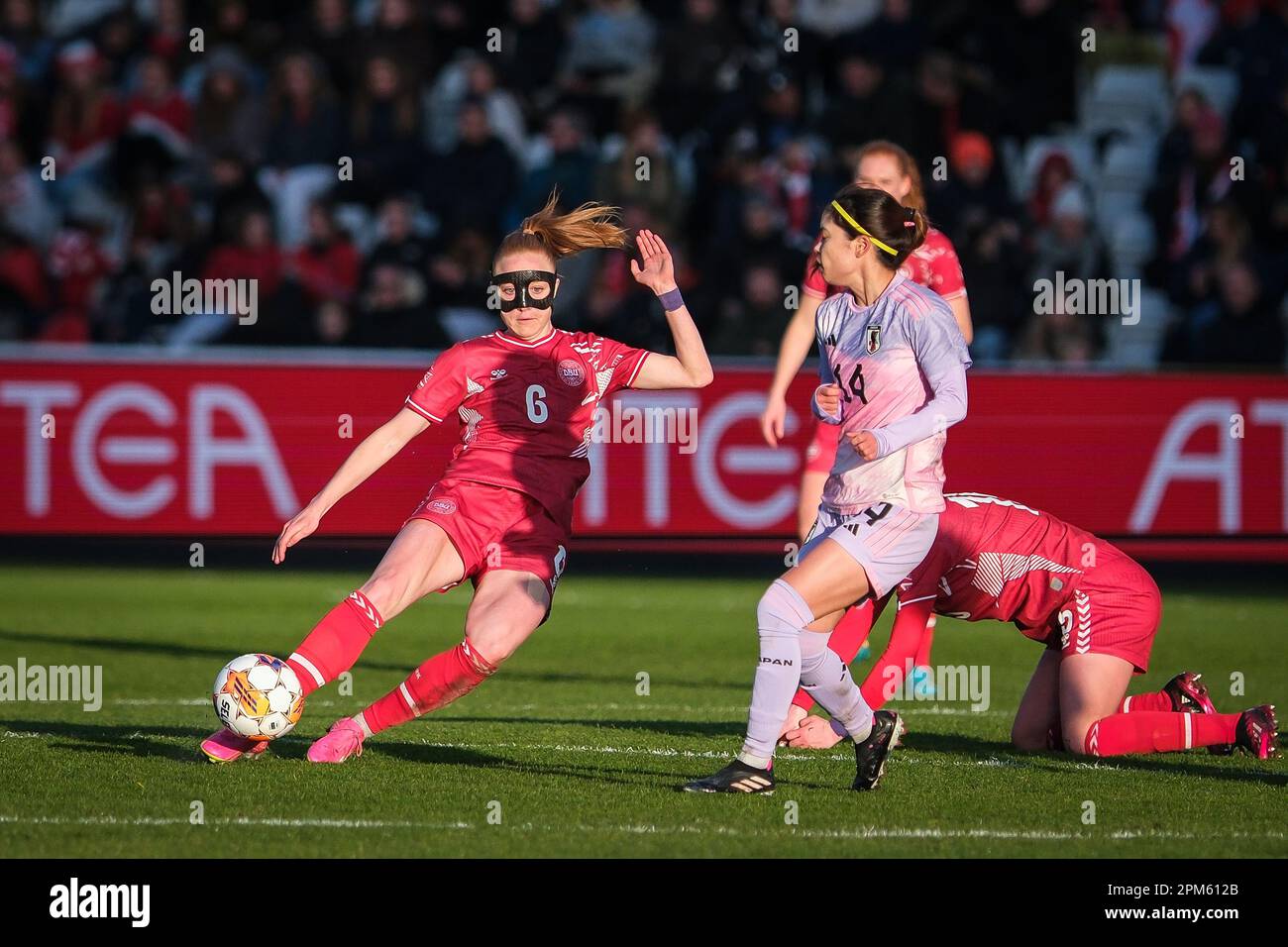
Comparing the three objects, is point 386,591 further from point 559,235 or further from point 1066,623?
point 1066,623

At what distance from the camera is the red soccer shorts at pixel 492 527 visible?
678 cm

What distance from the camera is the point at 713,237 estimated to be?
15844 mm

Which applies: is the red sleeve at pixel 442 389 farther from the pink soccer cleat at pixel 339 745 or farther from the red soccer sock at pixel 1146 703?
the red soccer sock at pixel 1146 703

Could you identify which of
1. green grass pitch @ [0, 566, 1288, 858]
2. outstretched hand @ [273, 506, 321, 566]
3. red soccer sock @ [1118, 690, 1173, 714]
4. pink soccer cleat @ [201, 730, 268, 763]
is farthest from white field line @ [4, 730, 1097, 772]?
outstretched hand @ [273, 506, 321, 566]

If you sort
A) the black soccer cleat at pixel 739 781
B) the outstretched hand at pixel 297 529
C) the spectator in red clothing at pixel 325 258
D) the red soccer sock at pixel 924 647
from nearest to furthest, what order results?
the black soccer cleat at pixel 739 781
the outstretched hand at pixel 297 529
the red soccer sock at pixel 924 647
the spectator in red clothing at pixel 325 258

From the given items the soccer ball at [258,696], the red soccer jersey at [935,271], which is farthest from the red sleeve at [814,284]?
the soccer ball at [258,696]

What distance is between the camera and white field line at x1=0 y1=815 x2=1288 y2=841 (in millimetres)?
5359

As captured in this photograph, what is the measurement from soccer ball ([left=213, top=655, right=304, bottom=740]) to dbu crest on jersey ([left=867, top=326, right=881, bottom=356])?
2.22 m

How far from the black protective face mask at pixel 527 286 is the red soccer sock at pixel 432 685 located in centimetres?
130

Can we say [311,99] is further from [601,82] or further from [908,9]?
[908,9]

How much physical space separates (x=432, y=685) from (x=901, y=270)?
267cm

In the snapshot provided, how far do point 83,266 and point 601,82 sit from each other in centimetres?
500

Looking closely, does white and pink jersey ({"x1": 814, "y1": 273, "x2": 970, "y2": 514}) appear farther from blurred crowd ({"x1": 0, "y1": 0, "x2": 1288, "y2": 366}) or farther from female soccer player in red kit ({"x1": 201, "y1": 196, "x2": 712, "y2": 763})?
blurred crowd ({"x1": 0, "y1": 0, "x2": 1288, "y2": 366})

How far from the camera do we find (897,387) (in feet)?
19.4
